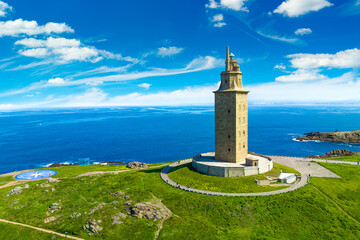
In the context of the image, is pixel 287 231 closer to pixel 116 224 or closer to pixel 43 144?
pixel 116 224

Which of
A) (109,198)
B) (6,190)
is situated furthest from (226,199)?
(6,190)

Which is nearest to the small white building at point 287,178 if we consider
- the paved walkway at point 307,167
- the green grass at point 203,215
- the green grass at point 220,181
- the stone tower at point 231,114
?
the green grass at point 220,181

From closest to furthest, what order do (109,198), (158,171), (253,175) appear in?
1. (109,198)
2. (253,175)
3. (158,171)

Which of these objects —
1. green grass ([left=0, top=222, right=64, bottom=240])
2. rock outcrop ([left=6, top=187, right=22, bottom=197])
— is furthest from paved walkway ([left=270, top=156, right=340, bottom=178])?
rock outcrop ([left=6, top=187, right=22, bottom=197])

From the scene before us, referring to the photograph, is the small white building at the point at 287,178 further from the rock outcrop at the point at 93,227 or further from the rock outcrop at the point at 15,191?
the rock outcrop at the point at 15,191

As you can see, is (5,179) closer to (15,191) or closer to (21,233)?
(15,191)

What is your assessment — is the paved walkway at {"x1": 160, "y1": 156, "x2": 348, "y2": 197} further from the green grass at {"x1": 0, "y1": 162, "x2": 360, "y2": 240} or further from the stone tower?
the stone tower
